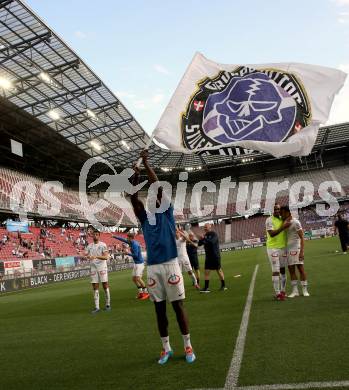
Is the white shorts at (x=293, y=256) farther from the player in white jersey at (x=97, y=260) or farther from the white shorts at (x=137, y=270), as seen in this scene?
the white shorts at (x=137, y=270)

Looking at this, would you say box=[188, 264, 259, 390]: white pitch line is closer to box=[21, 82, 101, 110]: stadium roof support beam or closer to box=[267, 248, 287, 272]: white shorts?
box=[267, 248, 287, 272]: white shorts

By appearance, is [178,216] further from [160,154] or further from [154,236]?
[154,236]

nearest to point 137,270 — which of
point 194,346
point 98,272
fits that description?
point 98,272

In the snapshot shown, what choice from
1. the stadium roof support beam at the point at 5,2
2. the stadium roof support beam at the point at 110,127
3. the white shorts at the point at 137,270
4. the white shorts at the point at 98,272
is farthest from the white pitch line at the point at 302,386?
the stadium roof support beam at the point at 110,127

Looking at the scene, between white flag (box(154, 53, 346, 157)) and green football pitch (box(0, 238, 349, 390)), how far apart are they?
2.63 metres

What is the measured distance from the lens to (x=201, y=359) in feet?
16.7

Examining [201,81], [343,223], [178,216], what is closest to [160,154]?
[178,216]

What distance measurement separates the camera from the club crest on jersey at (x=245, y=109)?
21.7ft

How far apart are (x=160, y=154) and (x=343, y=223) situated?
3757 centimetres

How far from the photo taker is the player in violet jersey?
508 cm

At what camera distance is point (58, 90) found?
103 feet

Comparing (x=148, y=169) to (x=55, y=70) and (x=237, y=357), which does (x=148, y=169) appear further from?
(x=55, y=70)

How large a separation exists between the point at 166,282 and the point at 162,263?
0.23m

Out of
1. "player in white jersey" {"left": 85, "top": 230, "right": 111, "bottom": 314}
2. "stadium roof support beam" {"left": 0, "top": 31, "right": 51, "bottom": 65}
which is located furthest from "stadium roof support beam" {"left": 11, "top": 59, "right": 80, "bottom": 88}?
"player in white jersey" {"left": 85, "top": 230, "right": 111, "bottom": 314}
